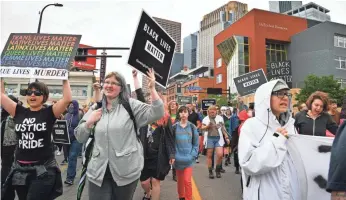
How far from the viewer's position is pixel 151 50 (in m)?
3.97

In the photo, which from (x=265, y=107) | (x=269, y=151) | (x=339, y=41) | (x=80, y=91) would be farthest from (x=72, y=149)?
(x=80, y=91)

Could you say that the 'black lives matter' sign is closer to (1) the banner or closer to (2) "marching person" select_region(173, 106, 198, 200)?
(2) "marching person" select_region(173, 106, 198, 200)

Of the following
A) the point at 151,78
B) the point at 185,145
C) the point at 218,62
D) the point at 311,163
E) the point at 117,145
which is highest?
the point at 218,62

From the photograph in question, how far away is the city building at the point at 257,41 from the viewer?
52344 mm

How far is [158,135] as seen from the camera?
190 inches

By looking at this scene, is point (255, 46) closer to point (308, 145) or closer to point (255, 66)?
point (255, 66)

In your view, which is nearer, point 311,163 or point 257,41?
point 311,163

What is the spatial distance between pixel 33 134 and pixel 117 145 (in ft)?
3.50

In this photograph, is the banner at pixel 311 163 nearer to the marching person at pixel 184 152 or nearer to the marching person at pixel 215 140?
the marching person at pixel 184 152

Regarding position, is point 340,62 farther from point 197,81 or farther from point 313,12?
point 313,12

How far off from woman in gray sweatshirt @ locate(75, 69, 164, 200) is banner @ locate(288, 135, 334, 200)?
4.43 ft

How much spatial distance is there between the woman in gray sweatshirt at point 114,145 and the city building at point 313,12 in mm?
119432

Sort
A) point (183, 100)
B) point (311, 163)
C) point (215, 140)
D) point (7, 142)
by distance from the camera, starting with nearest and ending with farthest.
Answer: point (311, 163)
point (7, 142)
point (215, 140)
point (183, 100)

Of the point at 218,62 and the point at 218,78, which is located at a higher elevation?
the point at 218,62
